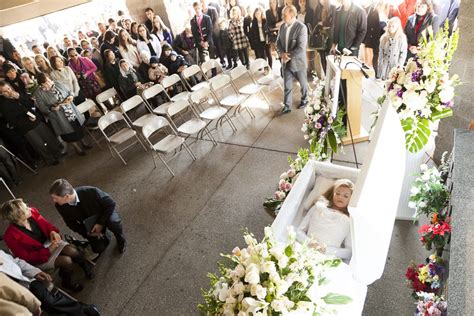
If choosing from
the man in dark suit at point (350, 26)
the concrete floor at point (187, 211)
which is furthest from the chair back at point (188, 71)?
the man in dark suit at point (350, 26)

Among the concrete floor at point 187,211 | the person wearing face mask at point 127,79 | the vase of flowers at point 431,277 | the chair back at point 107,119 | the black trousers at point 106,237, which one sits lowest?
the concrete floor at point 187,211

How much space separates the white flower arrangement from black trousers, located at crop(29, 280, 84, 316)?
77.5 inches

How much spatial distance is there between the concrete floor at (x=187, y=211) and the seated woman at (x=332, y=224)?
0.86 metres

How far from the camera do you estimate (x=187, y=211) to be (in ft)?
14.4

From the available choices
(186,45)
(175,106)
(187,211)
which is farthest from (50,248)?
(186,45)

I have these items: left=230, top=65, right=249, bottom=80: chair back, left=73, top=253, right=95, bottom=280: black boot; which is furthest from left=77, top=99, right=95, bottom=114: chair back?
left=73, top=253, right=95, bottom=280: black boot

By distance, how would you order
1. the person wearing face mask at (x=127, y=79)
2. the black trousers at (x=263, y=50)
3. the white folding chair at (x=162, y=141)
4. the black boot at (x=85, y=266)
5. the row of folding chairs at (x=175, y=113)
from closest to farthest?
the black boot at (x=85, y=266) → the white folding chair at (x=162, y=141) → the row of folding chairs at (x=175, y=113) → the person wearing face mask at (x=127, y=79) → the black trousers at (x=263, y=50)

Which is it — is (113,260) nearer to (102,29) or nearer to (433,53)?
(433,53)

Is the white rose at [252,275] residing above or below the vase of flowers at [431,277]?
above

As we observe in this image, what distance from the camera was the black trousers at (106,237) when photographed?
366 cm

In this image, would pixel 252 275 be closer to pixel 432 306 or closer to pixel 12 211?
pixel 432 306

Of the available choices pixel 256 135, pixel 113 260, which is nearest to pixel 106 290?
pixel 113 260

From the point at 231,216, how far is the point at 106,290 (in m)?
1.64

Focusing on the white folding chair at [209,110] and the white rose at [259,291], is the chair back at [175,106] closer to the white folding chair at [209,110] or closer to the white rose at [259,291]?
the white folding chair at [209,110]
